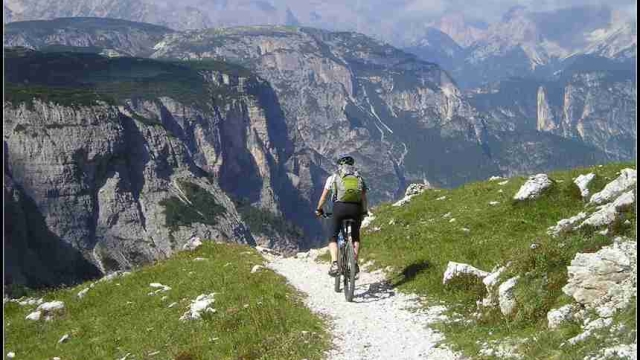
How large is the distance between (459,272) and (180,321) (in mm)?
8823

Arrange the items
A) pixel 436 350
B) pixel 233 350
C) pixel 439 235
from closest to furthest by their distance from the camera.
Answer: pixel 436 350 → pixel 233 350 → pixel 439 235

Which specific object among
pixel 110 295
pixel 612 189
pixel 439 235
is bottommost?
pixel 110 295

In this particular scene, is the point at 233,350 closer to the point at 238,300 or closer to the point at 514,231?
the point at 238,300

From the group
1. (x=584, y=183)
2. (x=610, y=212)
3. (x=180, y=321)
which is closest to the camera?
(x=610, y=212)

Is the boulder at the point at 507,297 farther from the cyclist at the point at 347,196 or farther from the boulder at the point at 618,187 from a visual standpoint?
the boulder at the point at 618,187

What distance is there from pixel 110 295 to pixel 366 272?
10.6 m

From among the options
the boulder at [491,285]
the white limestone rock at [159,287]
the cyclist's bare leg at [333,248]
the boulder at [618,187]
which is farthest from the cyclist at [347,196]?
the boulder at [618,187]

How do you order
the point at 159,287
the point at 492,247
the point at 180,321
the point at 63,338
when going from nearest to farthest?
the point at 180,321, the point at 63,338, the point at 492,247, the point at 159,287

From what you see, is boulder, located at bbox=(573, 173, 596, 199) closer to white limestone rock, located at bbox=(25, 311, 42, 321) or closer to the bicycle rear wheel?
the bicycle rear wheel

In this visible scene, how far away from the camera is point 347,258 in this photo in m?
19.4

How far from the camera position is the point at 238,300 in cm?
1939

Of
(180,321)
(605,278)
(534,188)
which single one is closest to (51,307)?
(180,321)

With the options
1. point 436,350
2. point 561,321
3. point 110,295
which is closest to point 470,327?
point 436,350

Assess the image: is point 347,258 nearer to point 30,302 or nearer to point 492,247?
point 492,247
